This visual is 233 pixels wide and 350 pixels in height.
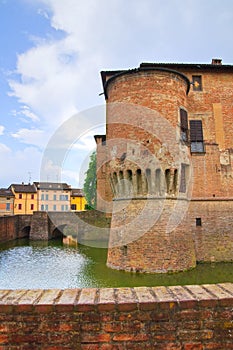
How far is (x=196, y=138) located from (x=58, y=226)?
18714 millimetres

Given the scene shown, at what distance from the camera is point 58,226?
2909 centimetres

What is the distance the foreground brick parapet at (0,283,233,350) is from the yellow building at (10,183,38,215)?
44013 mm

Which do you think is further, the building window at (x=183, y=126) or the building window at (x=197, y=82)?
the building window at (x=197, y=82)

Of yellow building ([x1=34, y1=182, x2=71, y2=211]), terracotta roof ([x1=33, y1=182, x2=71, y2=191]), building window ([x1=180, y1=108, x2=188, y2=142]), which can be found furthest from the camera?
terracotta roof ([x1=33, y1=182, x2=71, y2=191])

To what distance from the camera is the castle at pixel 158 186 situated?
42.0 feet

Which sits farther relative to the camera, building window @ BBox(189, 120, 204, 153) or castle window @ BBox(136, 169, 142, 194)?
building window @ BBox(189, 120, 204, 153)

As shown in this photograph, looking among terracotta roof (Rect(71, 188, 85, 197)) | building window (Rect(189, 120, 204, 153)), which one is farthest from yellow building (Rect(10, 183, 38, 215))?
building window (Rect(189, 120, 204, 153))

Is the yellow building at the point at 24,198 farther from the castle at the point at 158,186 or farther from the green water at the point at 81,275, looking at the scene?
the castle at the point at 158,186

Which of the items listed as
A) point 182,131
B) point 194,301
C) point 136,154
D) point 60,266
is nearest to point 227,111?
point 182,131

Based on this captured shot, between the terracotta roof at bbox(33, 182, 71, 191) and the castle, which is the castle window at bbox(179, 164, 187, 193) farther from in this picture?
the terracotta roof at bbox(33, 182, 71, 191)

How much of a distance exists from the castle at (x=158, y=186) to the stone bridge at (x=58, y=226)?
11470 millimetres

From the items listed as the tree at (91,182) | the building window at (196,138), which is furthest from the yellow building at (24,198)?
the building window at (196,138)

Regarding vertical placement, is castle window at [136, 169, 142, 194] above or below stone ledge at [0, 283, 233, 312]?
above

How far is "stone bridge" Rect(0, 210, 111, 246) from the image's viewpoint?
85.1 feet
